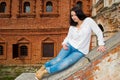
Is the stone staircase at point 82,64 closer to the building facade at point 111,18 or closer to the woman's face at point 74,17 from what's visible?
the woman's face at point 74,17

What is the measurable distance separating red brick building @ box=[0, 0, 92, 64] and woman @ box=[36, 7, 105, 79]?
16209 mm

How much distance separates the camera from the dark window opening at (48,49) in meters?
20.8


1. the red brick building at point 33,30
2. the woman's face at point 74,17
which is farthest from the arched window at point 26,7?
the woman's face at point 74,17

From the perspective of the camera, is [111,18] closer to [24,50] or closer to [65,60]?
[65,60]

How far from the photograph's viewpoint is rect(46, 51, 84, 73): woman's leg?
4012 millimetres

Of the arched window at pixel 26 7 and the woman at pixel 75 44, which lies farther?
the arched window at pixel 26 7

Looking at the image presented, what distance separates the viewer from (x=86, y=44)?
4.11 m

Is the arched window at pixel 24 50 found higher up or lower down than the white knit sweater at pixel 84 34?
lower down

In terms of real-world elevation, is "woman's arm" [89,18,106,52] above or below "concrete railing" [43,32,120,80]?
above

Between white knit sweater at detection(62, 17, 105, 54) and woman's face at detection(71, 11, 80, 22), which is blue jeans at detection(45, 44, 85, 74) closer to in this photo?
white knit sweater at detection(62, 17, 105, 54)

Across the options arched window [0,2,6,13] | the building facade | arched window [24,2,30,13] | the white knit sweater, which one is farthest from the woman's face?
arched window [0,2,6,13]

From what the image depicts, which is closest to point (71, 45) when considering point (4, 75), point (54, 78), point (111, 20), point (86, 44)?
point (86, 44)

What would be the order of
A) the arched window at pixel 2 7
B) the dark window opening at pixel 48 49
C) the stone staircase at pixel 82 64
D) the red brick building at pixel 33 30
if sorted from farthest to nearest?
the arched window at pixel 2 7 → the dark window opening at pixel 48 49 → the red brick building at pixel 33 30 → the stone staircase at pixel 82 64

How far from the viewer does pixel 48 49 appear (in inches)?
829
